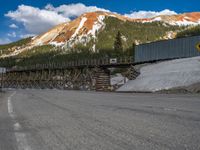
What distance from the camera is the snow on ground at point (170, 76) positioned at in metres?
37.7

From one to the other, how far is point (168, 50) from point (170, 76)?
13.9 m

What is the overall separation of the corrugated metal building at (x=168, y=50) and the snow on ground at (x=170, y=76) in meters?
4.19

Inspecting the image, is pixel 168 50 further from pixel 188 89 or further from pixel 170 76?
pixel 188 89

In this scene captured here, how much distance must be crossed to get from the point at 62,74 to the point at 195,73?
49422mm

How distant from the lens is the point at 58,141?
6285 mm

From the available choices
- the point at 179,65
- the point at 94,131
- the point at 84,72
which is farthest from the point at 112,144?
the point at 84,72

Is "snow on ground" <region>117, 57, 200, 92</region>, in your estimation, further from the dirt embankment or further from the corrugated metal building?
the corrugated metal building

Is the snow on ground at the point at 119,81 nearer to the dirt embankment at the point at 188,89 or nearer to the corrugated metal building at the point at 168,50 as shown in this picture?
the corrugated metal building at the point at 168,50

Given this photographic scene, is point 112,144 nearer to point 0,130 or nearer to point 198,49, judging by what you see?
point 0,130

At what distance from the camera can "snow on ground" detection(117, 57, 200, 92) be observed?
37656mm

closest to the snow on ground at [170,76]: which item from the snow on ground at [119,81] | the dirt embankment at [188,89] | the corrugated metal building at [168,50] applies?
the dirt embankment at [188,89]

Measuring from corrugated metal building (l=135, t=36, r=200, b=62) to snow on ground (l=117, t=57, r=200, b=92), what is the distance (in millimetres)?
4189

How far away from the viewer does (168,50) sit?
5456cm

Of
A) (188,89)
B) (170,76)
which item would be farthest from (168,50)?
(188,89)
